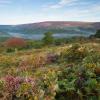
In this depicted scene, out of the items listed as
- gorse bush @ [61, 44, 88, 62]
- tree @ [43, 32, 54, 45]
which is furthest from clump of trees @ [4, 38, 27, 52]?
gorse bush @ [61, 44, 88, 62]

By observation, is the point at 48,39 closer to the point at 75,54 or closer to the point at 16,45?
the point at 16,45

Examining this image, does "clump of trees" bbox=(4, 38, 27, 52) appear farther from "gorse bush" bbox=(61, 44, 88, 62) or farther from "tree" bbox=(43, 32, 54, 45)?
"gorse bush" bbox=(61, 44, 88, 62)

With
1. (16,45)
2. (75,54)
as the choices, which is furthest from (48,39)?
(75,54)

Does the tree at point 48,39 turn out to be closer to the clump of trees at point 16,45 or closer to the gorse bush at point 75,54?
the clump of trees at point 16,45

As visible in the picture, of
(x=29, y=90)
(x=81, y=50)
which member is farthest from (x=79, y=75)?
(x=81, y=50)

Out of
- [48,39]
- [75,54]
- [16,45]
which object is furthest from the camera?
[16,45]

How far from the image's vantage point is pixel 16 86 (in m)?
8.76

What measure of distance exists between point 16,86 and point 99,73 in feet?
10.1

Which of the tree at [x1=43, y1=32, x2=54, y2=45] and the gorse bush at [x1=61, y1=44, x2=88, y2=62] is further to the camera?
the tree at [x1=43, y1=32, x2=54, y2=45]

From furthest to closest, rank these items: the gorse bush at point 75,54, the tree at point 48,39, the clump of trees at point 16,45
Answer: the tree at point 48,39 < the clump of trees at point 16,45 < the gorse bush at point 75,54

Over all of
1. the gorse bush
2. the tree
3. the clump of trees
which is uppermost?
the gorse bush

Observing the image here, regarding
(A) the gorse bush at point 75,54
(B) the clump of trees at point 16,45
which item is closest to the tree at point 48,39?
(B) the clump of trees at point 16,45

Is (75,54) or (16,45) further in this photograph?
(16,45)

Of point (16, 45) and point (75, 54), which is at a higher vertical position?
point (75, 54)
